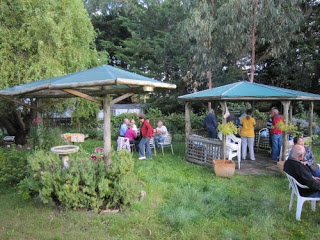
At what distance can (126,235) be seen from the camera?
141 inches

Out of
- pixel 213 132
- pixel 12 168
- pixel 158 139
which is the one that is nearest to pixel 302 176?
pixel 213 132

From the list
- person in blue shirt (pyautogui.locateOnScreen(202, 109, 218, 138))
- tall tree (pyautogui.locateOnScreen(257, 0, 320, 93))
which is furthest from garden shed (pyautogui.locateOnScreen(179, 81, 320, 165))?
tall tree (pyautogui.locateOnScreen(257, 0, 320, 93))

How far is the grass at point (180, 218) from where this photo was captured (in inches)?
143

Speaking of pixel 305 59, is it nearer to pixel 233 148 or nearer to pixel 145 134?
pixel 233 148

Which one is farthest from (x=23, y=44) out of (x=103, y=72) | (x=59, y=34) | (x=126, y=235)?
(x=126, y=235)

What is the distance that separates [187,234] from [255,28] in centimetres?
1358

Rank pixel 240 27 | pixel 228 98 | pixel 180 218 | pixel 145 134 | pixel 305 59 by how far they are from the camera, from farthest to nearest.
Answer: pixel 305 59, pixel 240 27, pixel 145 134, pixel 228 98, pixel 180 218

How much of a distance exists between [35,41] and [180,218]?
7554mm

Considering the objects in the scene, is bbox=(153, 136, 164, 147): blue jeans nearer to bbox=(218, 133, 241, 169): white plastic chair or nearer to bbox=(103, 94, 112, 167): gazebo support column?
bbox=(218, 133, 241, 169): white plastic chair

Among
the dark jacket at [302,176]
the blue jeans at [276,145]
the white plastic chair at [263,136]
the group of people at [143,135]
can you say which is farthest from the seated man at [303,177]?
the white plastic chair at [263,136]

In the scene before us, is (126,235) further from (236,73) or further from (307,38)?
(307,38)

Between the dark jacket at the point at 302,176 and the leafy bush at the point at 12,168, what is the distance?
5218 mm

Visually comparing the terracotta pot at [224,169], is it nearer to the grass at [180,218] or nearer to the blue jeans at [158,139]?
the grass at [180,218]

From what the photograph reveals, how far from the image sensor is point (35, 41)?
8.55m
